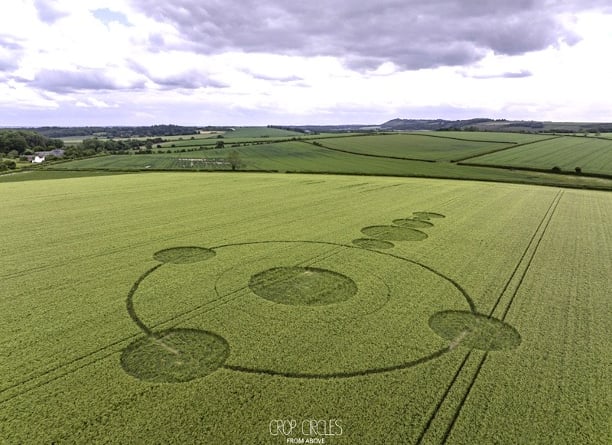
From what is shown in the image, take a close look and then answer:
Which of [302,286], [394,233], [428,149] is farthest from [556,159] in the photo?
[302,286]

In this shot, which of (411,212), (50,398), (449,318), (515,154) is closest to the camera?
(50,398)

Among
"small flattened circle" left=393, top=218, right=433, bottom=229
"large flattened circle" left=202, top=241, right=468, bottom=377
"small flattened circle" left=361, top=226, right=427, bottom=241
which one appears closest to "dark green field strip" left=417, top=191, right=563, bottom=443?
"large flattened circle" left=202, top=241, right=468, bottom=377

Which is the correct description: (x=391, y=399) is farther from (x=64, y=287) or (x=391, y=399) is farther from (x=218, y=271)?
(x=64, y=287)

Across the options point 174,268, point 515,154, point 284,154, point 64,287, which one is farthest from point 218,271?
point 515,154

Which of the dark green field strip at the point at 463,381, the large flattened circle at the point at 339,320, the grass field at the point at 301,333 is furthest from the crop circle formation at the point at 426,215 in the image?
the large flattened circle at the point at 339,320

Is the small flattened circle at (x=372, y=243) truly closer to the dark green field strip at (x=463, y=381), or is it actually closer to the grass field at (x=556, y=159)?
the dark green field strip at (x=463, y=381)
